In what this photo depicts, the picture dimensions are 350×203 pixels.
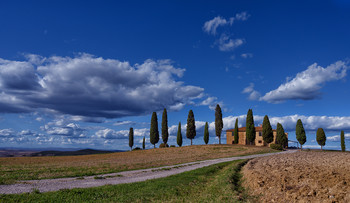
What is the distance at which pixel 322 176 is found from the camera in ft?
36.9

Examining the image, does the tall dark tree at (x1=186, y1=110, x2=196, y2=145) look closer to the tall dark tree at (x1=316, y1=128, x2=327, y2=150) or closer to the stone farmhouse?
the stone farmhouse

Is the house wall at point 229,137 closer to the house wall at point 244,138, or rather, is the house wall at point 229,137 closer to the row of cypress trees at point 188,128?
the house wall at point 244,138

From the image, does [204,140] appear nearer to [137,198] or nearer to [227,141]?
[227,141]

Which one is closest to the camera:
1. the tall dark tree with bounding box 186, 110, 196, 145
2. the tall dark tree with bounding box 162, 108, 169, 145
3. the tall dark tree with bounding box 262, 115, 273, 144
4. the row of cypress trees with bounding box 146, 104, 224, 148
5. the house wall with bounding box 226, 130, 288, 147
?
the tall dark tree with bounding box 262, 115, 273, 144

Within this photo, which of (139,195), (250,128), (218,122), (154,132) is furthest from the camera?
(154,132)

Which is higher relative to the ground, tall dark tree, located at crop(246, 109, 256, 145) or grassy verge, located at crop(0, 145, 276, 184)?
tall dark tree, located at crop(246, 109, 256, 145)

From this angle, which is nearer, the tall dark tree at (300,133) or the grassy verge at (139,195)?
the grassy verge at (139,195)

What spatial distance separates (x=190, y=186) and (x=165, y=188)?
192 cm

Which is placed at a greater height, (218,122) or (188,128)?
(218,122)

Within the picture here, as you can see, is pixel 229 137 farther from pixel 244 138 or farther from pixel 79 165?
pixel 79 165

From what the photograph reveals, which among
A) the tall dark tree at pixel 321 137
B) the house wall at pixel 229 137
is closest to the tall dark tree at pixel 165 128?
the house wall at pixel 229 137

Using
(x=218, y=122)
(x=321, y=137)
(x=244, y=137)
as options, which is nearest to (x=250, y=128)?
(x=218, y=122)

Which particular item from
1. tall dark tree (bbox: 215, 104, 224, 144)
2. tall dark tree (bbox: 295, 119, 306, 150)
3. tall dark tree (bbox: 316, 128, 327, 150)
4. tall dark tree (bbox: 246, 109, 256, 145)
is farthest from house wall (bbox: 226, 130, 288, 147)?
tall dark tree (bbox: 316, 128, 327, 150)

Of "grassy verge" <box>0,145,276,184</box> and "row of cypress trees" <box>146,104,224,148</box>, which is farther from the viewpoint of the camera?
"row of cypress trees" <box>146,104,224,148</box>
